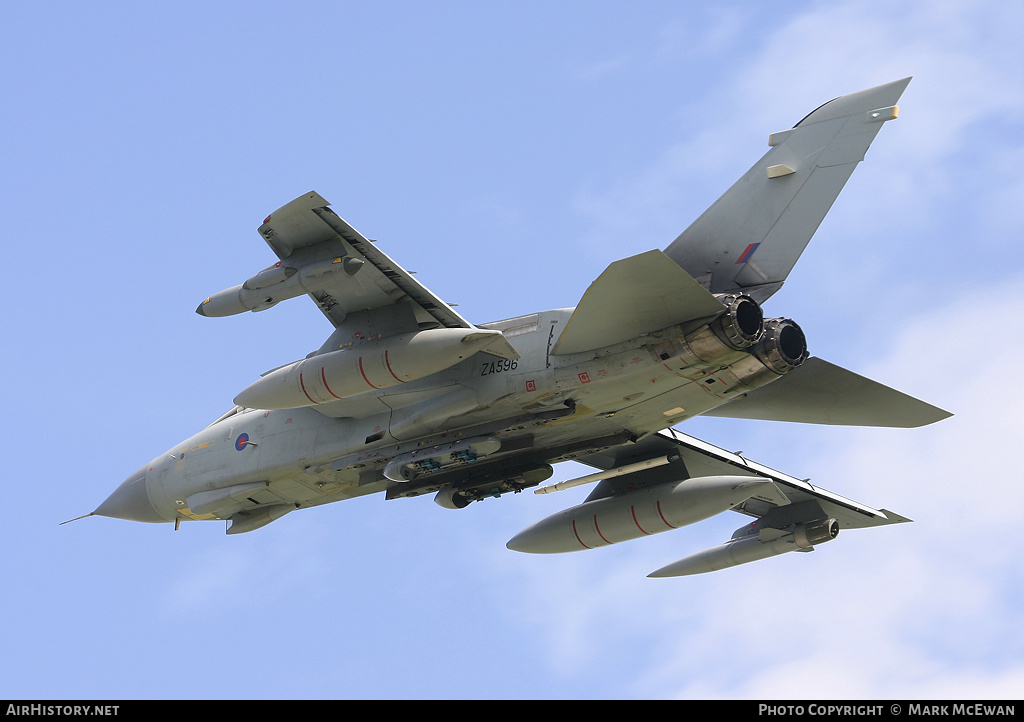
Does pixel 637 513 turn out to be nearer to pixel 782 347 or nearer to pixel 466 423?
pixel 466 423

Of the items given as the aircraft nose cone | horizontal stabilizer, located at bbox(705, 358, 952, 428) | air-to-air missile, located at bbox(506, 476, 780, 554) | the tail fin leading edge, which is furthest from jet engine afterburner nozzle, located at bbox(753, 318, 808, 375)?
the aircraft nose cone

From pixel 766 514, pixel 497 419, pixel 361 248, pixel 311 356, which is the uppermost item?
pixel 361 248

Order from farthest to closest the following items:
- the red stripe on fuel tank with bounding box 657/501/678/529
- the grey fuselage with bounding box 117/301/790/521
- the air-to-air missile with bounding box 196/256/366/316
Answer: the red stripe on fuel tank with bounding box 657/501/678/529, the grey fuselage with bounding box 117/301/790/521, the air-to-air missile with bounding box 196/256/366/316

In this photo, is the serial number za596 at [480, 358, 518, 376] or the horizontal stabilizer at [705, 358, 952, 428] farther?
the horizontal stabilizer at [705, 358, 952, 428]

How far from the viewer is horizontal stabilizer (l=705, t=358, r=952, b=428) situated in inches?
781

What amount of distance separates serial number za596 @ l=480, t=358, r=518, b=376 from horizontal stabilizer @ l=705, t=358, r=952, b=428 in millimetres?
4121

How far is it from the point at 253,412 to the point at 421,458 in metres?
4.20

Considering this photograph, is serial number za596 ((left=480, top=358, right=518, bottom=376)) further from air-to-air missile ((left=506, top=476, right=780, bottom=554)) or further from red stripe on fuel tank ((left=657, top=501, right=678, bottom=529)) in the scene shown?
red stripe on fuel tank ((left=657, top=501, right=678, bottom=529))

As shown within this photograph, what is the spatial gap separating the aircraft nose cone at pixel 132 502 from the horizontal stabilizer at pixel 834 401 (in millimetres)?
11415

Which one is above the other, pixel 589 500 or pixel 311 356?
pixel 311 356

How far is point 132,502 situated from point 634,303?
38.4ft

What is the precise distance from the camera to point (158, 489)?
2366 centimetres
